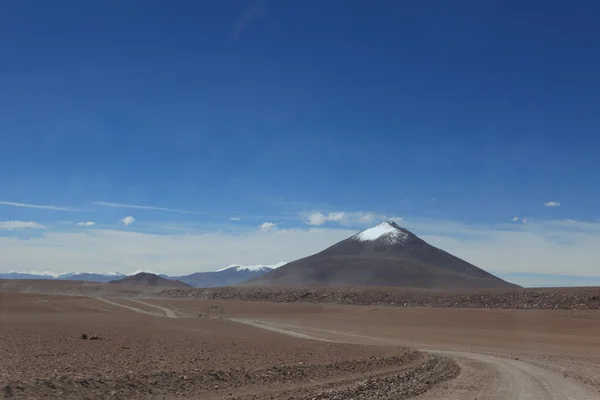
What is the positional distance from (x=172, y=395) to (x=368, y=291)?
70.5 metres

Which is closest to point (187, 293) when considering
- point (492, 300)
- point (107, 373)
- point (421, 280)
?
point (492, 300)

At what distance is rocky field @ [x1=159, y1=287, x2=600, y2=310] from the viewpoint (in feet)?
206

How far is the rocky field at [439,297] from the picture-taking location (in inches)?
2478

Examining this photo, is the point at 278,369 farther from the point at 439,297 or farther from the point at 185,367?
→ the point at 439,297

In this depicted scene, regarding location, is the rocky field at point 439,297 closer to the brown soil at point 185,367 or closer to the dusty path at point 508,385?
the dusty path at point 508,385

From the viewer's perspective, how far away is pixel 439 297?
74.2 metres

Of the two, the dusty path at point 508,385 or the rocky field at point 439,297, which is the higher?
the rocky field at point 439,297

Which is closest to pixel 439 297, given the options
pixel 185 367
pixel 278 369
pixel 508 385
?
pixel 508 385

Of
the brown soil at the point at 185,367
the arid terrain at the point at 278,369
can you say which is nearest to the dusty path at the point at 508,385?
the arid terrain at the point at 278,369

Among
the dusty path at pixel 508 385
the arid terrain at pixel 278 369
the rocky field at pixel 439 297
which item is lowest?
the dusty path at pixel 508 385

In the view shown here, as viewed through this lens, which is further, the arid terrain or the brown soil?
the arid terrain

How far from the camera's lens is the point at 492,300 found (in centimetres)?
6875

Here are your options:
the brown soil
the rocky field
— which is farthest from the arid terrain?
the rocky field

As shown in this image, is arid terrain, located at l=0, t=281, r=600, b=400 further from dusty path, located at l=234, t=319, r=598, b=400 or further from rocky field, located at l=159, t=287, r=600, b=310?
rocky field, located at l=159, t=287, r=600, b=310
